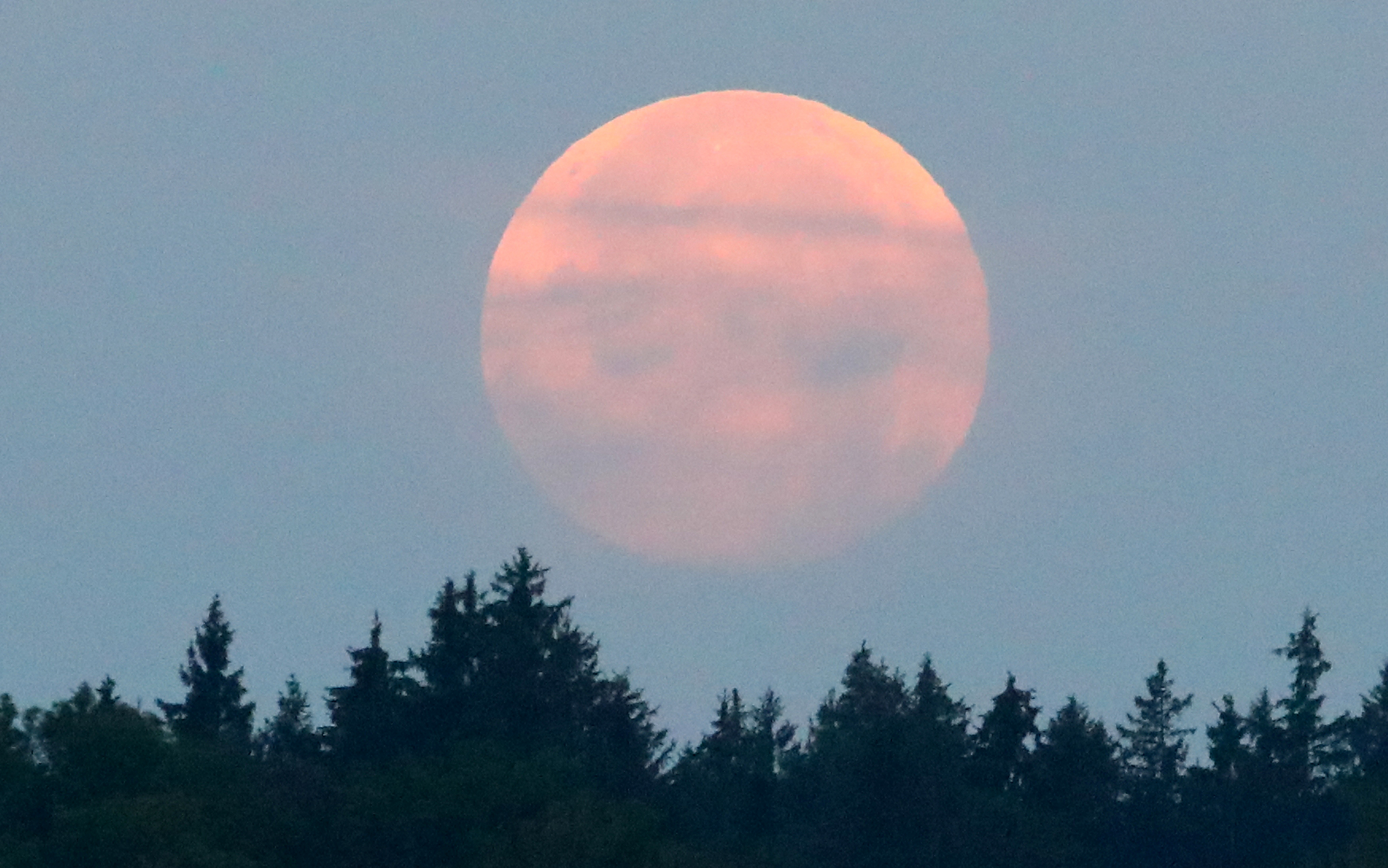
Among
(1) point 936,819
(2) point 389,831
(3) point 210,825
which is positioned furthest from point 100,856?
(1) point 936,819

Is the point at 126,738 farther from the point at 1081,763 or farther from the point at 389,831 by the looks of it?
the point at 1081,763

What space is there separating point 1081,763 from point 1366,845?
47.8 ft

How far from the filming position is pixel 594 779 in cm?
7894

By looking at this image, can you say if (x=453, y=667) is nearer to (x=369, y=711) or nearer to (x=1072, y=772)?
(x=369, y=711)

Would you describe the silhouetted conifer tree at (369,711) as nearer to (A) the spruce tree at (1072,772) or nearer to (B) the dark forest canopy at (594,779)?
(B) the dark forest canopy at (594,779)

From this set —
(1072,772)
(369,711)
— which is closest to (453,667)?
(369,711)

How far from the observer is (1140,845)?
84875 millimetres

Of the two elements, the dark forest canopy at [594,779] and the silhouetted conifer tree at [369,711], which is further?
the silhouetted conifer tree at [369,711]

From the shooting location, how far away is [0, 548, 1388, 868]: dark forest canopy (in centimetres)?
6812

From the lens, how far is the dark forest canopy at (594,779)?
6812cm

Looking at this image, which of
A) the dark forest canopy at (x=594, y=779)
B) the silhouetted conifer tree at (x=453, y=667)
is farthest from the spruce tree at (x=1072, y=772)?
the silhouetted conifer tree at (x=453, y=667)

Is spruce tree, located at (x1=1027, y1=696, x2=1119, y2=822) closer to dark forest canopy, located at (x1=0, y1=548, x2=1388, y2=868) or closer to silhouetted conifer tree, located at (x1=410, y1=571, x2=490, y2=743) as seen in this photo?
dark forest canopy, located at (x1=0, y1=548, x2=1388, y2=868)

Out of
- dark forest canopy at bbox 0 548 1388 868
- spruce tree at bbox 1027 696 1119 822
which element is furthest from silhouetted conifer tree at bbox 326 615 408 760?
spruce tree at bbox 1027 696 1119 822

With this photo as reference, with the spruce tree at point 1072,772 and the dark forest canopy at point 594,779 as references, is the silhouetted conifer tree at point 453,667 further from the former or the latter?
the spruce tree at point 1072,772
